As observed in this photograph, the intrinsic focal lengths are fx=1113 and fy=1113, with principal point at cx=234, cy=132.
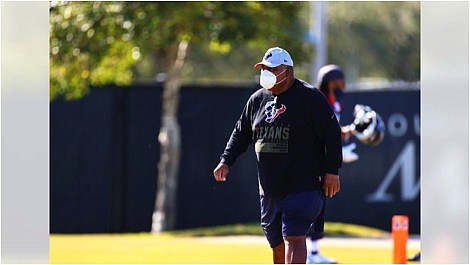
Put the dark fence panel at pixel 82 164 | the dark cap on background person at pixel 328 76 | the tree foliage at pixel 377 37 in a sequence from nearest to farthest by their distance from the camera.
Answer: the dark cap on background person at pixel 328 76, the dark fence panel at pixel 82 164, the tree foliage at pixel 377 37

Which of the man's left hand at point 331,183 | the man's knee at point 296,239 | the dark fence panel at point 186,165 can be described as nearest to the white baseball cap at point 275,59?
the man's left hand at point 331,183

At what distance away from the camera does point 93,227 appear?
17469 millimetres

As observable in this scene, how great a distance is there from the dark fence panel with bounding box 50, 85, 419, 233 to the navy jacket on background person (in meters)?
9.34

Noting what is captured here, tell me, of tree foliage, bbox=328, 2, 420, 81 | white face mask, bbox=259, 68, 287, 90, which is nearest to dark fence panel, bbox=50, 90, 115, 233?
white face mask, bbox=259, 68, 287, 90

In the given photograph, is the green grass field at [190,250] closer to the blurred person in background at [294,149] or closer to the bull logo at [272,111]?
the blurred person in background at [294,149]

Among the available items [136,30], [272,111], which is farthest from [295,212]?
[136,30]

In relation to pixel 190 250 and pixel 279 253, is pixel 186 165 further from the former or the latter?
pixel 279 253

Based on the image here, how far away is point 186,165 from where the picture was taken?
58.2 ft

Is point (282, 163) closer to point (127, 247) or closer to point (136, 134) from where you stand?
point (127, 247)

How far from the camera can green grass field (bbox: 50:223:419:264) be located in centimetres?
1133

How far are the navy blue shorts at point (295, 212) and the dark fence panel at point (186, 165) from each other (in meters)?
9.28

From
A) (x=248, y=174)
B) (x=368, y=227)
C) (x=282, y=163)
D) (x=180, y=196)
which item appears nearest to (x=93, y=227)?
(x=180, y=196)

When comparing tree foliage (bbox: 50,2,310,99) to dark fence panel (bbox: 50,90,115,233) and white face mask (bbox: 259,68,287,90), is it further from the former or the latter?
white face mask (bbox: 259,68,287,90)

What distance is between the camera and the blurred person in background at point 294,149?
7605 mm
